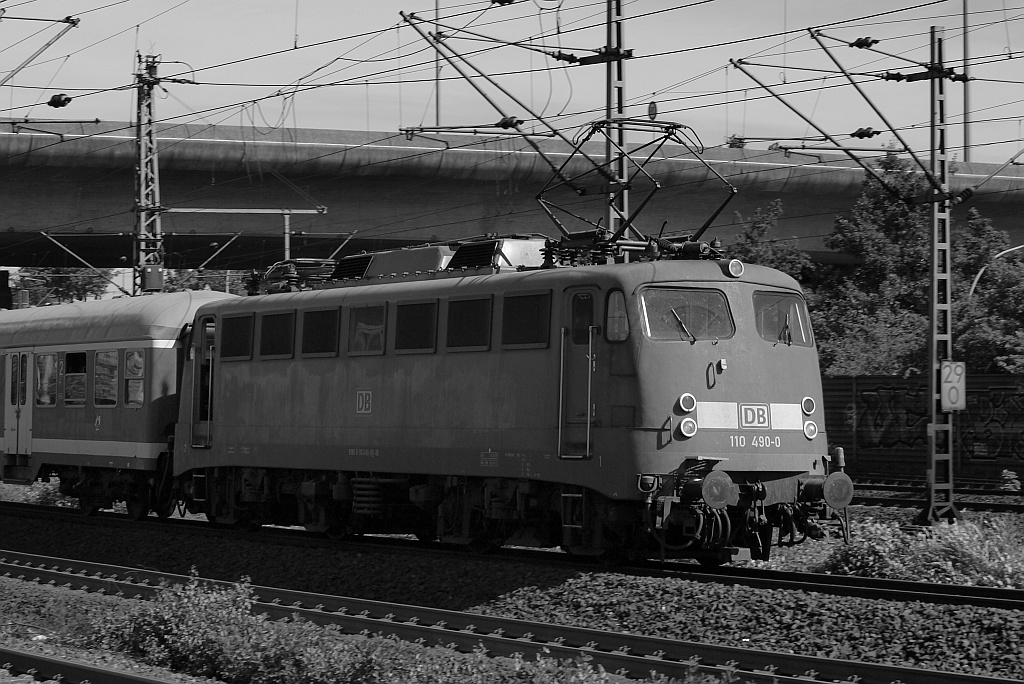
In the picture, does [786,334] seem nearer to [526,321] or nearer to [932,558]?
[526,321]

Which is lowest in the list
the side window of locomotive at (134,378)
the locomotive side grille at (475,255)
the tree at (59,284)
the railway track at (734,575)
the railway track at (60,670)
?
the railway track at (60,670)

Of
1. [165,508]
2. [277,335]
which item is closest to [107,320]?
[165,508]

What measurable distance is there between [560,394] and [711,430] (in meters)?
1.64

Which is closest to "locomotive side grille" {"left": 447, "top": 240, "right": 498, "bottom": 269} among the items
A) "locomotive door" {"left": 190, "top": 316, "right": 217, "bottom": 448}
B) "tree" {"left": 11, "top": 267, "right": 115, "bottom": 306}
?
"locomotive door" {"left": 190, "top": 316, "right": 217, "bottom": 448}

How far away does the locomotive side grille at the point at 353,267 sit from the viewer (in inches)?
716

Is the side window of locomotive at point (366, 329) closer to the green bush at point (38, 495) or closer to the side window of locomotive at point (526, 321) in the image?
the side window of locomotive at point (526, 321)

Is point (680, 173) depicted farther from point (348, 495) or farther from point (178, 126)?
point (348, 495)

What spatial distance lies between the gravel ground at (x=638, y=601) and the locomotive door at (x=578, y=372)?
1.37 m

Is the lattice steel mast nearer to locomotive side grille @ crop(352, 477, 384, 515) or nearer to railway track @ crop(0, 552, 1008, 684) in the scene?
locomotive side grille @ crop(352, 477, 384, 515)

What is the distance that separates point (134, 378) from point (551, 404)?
363 inches

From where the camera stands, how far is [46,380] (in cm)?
2305

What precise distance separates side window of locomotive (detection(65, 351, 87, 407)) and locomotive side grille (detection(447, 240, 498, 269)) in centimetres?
866

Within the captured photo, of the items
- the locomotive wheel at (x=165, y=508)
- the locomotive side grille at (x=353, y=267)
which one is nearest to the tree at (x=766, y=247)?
the locomotive wheel at (x=165, y=508)

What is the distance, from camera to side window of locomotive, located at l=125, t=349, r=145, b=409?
68.6 ft
